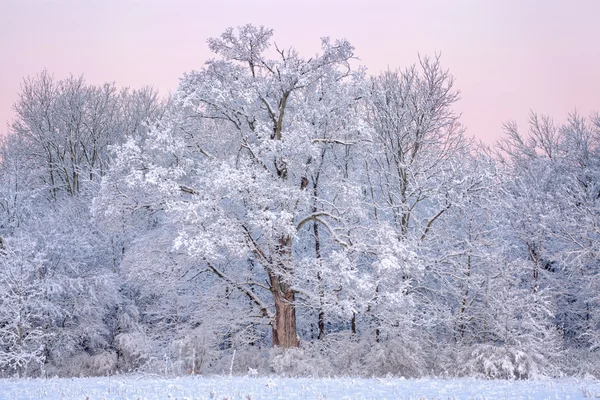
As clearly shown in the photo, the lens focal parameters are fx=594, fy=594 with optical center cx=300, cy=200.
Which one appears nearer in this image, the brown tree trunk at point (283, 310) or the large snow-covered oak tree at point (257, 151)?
the large snow-covered oak tree at point (257, 151)

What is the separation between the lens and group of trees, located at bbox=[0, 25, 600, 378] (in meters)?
18.6

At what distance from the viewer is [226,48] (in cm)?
2056

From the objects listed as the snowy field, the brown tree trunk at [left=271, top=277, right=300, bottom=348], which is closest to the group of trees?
the brown tree trunk at [left=271, top=277, right=300, bottom=348]

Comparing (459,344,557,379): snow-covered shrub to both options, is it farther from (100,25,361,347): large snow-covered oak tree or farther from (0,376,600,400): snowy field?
(0,376,600,400): snowy field

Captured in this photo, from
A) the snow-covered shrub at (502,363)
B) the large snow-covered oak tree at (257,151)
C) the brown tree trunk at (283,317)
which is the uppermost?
the large snow-covered oak tree at (257,151)

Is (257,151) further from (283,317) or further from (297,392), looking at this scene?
(297,392)

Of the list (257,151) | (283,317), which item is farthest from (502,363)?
(257,151)

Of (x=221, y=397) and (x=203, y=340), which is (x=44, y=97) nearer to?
(x=203, y=340)

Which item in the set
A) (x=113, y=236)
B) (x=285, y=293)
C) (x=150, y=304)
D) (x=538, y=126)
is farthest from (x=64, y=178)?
(x=538, y=126)

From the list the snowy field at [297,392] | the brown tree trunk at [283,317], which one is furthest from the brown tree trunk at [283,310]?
the snowy field at [297,392]

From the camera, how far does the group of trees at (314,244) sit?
18.6m

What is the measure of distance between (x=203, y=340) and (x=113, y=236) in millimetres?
10957

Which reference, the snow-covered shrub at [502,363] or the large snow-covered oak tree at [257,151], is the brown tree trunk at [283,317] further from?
the snow-covered shrub at [502,363]

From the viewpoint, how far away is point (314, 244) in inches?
966
